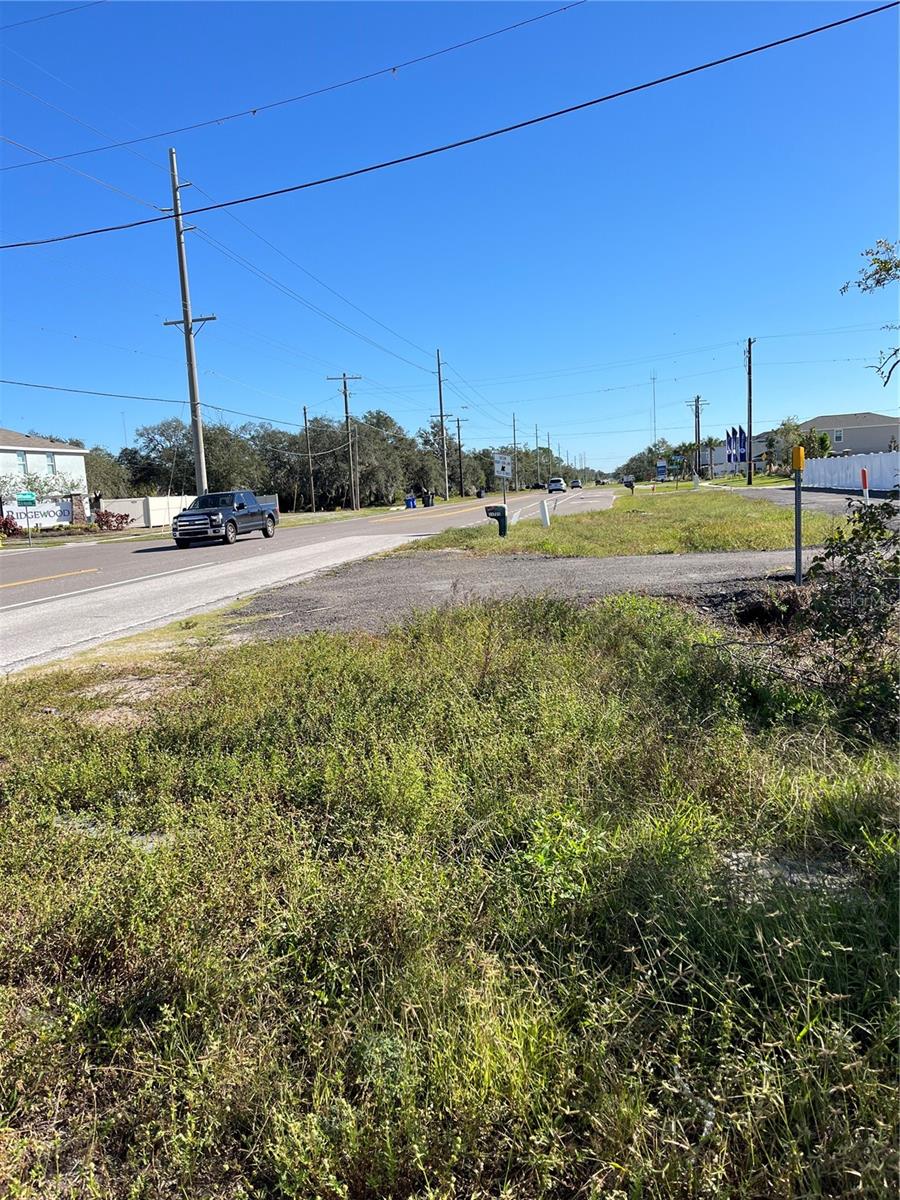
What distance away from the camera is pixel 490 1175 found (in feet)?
6.02

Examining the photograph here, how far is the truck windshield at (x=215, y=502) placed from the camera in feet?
88.1

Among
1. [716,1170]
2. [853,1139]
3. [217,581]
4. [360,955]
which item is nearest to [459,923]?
[360,955]

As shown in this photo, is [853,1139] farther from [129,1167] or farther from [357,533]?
[357,533]

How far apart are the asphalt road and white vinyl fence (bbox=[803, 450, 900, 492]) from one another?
104 ft

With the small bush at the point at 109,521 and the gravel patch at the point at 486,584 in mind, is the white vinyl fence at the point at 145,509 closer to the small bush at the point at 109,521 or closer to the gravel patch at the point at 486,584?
the small bush at the point at 109,521

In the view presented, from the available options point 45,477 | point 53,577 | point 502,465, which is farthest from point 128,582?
point 45,477

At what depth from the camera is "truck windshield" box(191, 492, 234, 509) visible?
88.1ft

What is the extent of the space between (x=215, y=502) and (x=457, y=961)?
26883 millimetres

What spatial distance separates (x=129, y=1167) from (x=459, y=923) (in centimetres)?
121

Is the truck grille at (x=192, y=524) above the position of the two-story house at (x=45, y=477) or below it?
below

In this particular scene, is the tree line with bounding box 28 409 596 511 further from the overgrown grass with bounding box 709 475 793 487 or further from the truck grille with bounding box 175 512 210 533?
the truck grille with bounding box 175 512 210 533

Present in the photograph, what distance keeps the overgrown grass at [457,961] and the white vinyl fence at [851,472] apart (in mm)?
42792

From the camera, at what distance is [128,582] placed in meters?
15.4

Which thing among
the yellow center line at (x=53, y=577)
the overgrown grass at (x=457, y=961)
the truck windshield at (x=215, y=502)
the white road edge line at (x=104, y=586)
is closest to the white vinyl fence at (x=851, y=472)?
the truck windshield at (x=215, y=502)
